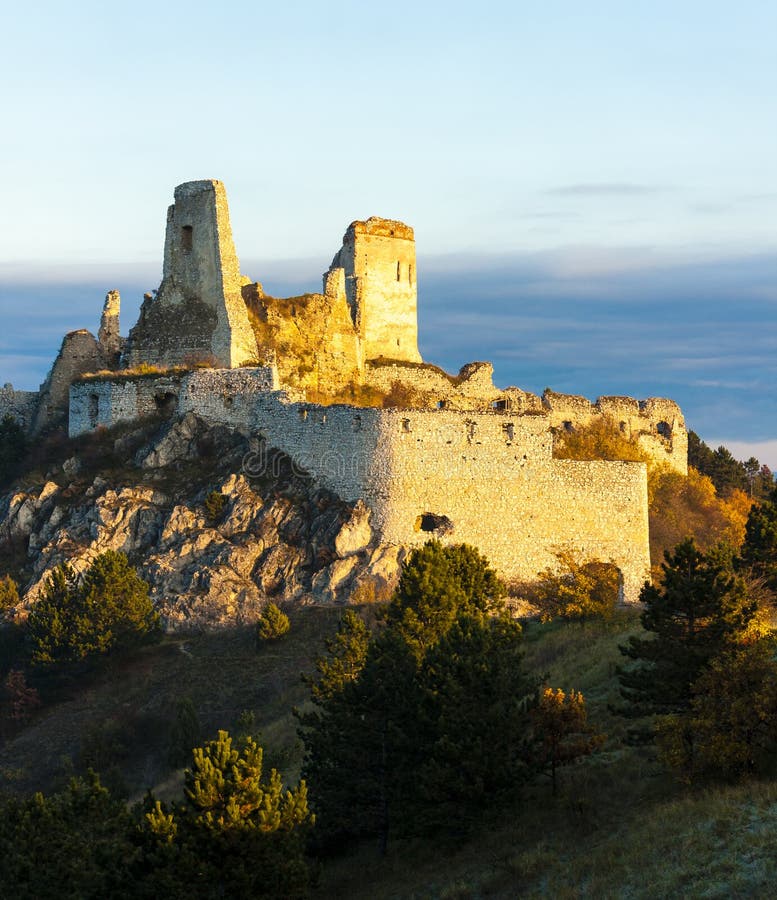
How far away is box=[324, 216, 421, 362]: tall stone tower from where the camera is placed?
73750 millimetres

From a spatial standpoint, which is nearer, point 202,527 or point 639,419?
point 202,527

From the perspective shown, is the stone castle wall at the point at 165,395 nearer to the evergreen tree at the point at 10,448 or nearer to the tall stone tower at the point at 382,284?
the evergreen tree at the point at 10,448

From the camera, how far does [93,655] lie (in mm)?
55188

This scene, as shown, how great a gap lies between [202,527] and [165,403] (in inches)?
307

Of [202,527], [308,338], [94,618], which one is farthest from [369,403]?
[94,618]

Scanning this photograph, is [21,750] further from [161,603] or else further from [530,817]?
[530,817]

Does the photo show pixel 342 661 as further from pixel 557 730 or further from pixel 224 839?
pixel 224 839

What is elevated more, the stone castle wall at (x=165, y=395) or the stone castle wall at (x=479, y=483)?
the stone castle wall at (x=165, y=395)

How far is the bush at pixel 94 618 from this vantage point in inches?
2160

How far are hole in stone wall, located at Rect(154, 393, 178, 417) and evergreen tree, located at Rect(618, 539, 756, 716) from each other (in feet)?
106

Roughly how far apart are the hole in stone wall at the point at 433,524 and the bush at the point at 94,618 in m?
10.2

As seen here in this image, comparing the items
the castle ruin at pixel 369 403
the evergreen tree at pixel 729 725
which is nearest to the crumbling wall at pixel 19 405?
the castle ruin at pixel 369 403

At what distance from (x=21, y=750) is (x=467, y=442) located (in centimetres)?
1935

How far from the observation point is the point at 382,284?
7494cm
